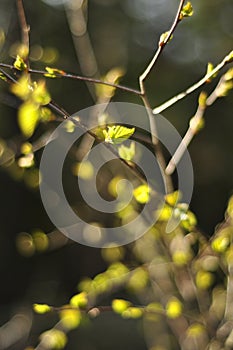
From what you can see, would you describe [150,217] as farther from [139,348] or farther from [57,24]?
[57,24]

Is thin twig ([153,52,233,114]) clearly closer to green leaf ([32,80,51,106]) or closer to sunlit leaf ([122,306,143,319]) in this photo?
green leaf ([32,80,51,106])

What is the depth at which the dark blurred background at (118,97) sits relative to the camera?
128 inches

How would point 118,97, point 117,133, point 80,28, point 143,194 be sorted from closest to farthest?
point 117,133 → point 143,194 → point 80,28 → point 118,97

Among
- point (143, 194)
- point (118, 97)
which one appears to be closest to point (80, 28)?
point (118, 97)

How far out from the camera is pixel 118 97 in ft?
10.3

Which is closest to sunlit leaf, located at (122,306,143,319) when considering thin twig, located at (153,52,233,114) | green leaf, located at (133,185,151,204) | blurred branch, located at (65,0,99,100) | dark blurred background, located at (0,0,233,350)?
green leaf, located at (133,185,151,204)

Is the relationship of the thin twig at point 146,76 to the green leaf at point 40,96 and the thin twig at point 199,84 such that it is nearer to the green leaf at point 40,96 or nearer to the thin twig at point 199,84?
the thin twig at point 199,84

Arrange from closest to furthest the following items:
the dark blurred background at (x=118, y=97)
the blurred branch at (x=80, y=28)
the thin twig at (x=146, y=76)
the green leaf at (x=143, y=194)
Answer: the thin twig at (x=146, y=76), the green leaf at (x=143, y=194), the blurred branch at (x=80, y=28), the dark blurred background at (x=118, y=97)

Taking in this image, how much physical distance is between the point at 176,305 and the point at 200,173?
2.55 metres

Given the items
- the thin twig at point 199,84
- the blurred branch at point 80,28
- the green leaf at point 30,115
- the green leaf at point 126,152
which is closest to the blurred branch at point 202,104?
the thin twig at point 199,84

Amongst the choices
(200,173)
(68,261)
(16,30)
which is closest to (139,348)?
(68,261)

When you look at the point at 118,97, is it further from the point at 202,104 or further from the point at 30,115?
the point at 30,115

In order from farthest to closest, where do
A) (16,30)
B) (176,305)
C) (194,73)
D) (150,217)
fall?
(194,73)
(16,30)
(150,217)
(176,305)

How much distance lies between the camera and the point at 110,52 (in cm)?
337
